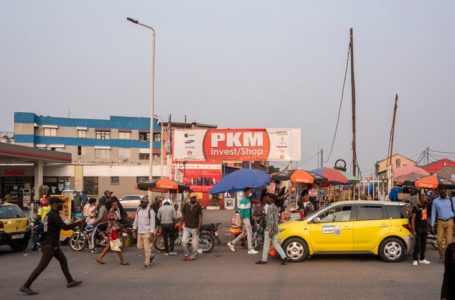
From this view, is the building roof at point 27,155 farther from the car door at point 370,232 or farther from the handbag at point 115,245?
the car door at point 370,232

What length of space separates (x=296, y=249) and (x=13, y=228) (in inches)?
356

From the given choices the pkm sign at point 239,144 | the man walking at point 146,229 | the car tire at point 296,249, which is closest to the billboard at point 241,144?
the pkm sign at point 239,144

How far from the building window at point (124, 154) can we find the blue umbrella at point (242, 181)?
5624 centimetres

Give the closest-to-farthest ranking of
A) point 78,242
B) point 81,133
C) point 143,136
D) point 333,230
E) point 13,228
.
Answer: point 333,230
point 13,228
point 78,242
point 81,133
point 143,136

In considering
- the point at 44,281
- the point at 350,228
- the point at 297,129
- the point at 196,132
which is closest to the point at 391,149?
the point at 297,129

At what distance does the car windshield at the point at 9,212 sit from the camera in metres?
16.2

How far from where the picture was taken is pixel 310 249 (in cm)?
1302

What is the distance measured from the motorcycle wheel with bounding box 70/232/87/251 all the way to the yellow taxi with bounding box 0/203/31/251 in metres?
1.60

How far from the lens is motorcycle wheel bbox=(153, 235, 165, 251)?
16205 millimetres

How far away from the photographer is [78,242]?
16250 mm

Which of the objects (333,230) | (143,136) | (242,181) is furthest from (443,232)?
(143,136)

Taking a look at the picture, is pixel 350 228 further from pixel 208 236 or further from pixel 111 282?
pixel 111 282

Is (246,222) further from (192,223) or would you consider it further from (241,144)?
(241,144)

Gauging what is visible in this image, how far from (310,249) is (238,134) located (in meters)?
13.0
